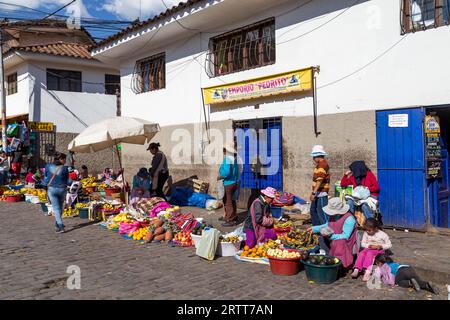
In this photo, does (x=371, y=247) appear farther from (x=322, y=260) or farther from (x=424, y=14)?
(x=424, y=14)

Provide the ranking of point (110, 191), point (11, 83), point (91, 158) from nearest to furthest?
point (110, 191) → point (11, 83) → point (91, 158)

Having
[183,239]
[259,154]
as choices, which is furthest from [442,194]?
[183,239]

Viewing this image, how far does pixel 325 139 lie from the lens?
9.30 metres

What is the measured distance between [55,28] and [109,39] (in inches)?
464

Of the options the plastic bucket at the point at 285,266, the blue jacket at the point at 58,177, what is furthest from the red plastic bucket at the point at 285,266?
the blue jacket at the point at 58,177

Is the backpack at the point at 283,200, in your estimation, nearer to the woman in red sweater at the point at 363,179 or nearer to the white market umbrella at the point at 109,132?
the woman in red sweater at the point at 363,179

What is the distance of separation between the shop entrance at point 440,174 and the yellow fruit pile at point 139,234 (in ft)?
18.2

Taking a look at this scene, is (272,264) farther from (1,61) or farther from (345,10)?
(1,61)

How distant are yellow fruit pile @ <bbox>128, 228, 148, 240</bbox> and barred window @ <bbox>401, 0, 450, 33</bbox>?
6.40 metres

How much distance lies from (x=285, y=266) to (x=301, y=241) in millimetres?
885

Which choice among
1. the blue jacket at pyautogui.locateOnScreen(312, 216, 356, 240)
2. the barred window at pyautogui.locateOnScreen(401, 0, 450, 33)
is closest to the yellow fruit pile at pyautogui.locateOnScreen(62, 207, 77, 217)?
the blue jacket at pyautogui.locateOnScreen(312, 216, 356, 240)

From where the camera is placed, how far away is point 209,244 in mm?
6676

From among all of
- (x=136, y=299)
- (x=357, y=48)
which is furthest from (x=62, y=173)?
(x=357, y=48)

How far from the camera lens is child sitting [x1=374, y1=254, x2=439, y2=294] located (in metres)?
5.13
